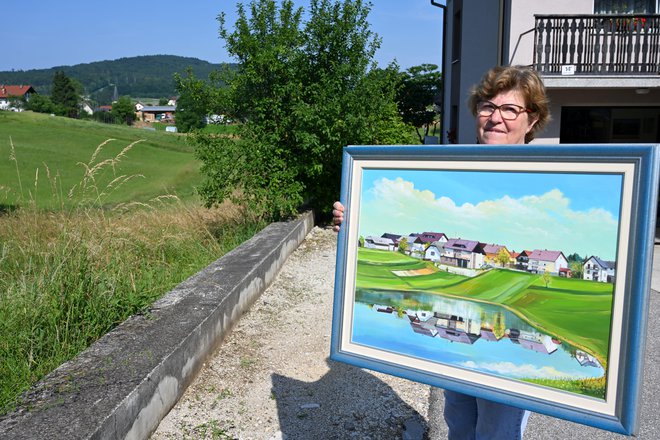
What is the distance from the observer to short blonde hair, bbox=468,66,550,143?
2.34 meters

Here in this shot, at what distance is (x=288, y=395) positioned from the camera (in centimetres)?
383

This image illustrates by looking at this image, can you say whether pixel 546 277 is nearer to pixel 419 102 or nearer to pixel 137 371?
pixel 137 371

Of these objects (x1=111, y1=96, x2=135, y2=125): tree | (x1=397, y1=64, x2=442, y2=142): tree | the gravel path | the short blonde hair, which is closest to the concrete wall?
the gravel path

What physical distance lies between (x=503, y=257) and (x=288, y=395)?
7.22 feet

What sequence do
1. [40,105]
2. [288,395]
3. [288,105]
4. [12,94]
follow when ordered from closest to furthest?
[288,395] < [288,105] < [40,105] < [12,94]

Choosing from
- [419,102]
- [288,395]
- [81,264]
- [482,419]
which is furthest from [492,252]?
[419,102]

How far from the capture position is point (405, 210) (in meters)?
2.29

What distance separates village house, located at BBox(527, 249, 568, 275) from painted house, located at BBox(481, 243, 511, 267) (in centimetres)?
10

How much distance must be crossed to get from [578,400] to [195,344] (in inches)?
99.1

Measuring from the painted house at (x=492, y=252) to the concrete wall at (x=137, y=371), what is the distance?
66.8 inches

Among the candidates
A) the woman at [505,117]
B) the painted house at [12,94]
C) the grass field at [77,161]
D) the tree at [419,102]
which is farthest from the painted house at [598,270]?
the painted house at [12,94]

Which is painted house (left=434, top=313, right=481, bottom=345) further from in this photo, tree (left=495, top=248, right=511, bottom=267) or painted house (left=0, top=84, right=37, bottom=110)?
painted house (left=0, top=84, right=37, bottom=110)

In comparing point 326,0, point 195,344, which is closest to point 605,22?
point 326,0

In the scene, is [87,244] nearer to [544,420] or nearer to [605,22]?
[544,420]
